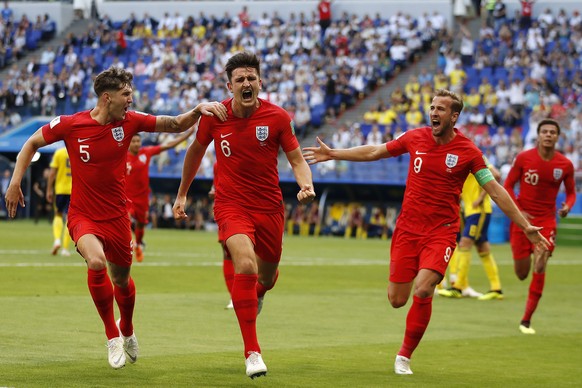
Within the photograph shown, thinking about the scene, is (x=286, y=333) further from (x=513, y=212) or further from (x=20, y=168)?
(x=20, y=168)

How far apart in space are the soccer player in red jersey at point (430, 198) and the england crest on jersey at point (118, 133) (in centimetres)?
173

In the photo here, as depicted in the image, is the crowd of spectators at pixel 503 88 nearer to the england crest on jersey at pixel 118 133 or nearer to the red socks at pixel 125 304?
the red socks at pixel 125 304

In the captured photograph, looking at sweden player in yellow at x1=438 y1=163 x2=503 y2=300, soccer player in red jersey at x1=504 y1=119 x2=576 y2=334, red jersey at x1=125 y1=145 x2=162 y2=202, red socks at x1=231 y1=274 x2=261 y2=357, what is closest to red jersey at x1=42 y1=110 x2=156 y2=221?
red socks at x1=231 y1=274 x2=261 y2=357

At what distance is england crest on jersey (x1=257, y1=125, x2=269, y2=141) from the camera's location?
10336 mm

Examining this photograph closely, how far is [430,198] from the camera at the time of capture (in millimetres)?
11156

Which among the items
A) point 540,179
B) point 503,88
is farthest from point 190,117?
point 503,88

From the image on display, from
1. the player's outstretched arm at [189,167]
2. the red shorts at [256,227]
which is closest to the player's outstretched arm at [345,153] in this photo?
the red shorts at [256,227]

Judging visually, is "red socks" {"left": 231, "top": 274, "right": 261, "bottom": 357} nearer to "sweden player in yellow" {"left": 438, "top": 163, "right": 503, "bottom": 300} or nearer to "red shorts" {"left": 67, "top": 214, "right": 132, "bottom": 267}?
"red shorts" {"left": 67, "top": 214, "right": 132, "bottom": 267}

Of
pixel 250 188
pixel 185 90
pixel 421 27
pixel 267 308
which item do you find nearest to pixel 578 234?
pixel 421 27

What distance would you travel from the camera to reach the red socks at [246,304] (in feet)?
31.8

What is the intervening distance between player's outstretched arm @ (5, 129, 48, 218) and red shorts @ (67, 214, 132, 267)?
0.52m

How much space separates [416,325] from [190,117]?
107 inches

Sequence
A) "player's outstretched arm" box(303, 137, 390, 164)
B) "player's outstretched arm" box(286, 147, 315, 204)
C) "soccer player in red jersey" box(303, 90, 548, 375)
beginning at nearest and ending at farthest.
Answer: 1. "player's outstretched arm" box(286, 147, 315, 204)
2. "soccer player in red jersey" box(303, 90, 548, 375)
3. "player's outstretched arm" box(303, 137, 390, 164)

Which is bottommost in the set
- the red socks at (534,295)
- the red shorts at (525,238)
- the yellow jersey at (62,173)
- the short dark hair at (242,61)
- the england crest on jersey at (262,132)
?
the yellow jersey at (62,173)
